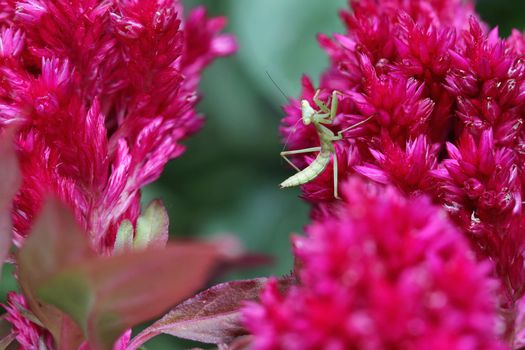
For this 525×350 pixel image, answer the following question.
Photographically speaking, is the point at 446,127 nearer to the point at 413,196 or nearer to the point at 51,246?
the point at 413,196

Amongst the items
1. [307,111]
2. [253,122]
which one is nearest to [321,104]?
[307,111]

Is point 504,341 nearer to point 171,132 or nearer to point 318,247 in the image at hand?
point 318,247

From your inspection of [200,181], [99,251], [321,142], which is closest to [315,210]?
[321,142]

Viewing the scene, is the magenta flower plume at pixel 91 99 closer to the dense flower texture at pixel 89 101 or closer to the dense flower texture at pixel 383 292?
the dense flower texture at pixel 89 101

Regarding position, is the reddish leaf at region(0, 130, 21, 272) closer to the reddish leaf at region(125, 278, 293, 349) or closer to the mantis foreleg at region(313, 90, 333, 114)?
→ the reddish leaf at region(125, 278, 293, 349)

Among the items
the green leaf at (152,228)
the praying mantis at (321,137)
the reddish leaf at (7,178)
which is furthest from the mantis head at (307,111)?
the reddish leaf at (7,178)
